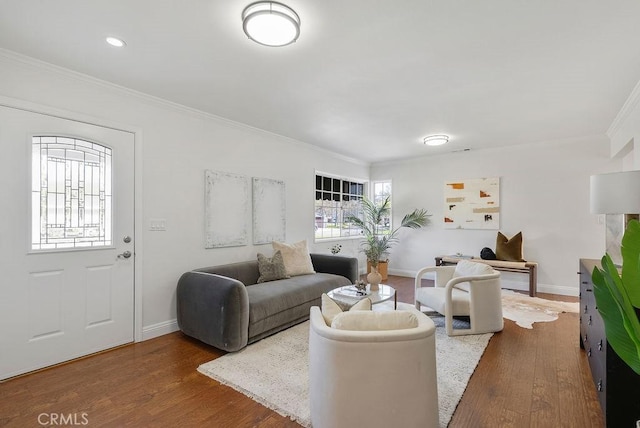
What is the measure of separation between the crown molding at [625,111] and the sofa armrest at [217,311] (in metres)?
4.21

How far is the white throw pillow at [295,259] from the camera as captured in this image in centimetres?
411

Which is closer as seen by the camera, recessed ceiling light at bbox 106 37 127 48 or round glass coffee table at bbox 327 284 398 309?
recessed ceiling light at bbox 106 37 127 48

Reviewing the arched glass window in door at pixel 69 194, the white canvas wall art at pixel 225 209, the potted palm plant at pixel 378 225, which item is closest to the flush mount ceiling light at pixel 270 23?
the arched glass window in door at pixel 69 194

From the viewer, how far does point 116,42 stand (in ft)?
7.23

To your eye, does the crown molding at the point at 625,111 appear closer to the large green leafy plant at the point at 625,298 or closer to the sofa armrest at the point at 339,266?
the large green leafy plant at the point at 625,298

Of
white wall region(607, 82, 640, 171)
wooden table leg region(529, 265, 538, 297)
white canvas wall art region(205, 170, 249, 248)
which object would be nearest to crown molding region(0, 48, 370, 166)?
white canvas wall art region(205, 170, 249, 248)

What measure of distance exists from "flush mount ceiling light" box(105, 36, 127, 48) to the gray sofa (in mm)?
2046

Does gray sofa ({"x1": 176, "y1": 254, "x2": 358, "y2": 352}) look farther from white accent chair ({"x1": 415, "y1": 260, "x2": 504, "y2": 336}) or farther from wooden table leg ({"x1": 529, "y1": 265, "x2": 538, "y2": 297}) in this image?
wooden table leg ({"x1": 529, "y1": 265, "x2": 538, "y2": 297})

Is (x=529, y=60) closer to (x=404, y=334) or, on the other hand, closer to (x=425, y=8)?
(x=425, y=8)

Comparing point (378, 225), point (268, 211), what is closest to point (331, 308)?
point (268, 211)

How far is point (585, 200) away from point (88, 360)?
6.66 meters

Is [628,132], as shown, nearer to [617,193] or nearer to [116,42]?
[617,193]

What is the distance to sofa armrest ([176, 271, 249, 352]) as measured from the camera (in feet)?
8.87

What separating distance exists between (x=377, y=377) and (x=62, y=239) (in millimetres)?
2827
